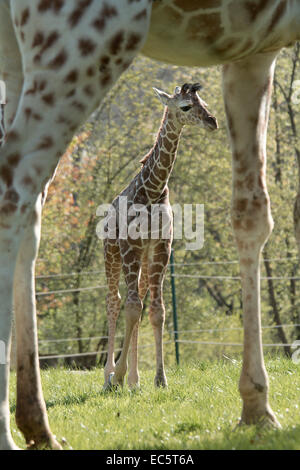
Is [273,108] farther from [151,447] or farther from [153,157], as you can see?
[151,447]

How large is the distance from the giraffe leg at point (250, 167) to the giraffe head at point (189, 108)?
3211mm

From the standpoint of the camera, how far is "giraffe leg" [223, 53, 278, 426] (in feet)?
11.7

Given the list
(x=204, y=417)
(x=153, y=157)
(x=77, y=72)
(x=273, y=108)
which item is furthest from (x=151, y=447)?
(x=273, y=108)

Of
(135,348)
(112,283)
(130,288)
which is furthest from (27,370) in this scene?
(112,283)

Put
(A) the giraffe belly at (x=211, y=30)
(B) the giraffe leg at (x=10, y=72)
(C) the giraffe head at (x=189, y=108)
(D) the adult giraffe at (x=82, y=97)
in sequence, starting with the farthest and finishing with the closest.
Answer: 1. (C) the giraffe head at (x=189, y=108)
2. (B) the giraffe leg at (x=10, y=72)
3. (A) the giraffe belly at (x=211, y=30)
4. (D) the adult giraffe at (x=82, y=97)

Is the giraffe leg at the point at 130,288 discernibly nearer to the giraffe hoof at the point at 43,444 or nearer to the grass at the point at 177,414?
the grass at the point at 177,414

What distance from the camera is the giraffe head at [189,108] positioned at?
7019 millimetres

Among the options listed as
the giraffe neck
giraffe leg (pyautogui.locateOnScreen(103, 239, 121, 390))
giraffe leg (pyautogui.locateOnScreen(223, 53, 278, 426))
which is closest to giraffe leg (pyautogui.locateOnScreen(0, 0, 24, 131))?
giraffe leg (pyautogui.locateOnScreen(223, 53, 278, 426))

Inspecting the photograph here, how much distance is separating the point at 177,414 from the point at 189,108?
3828mm

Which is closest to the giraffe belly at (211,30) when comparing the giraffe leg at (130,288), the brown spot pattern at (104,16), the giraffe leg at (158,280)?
the brown spot pattern at (104,16)

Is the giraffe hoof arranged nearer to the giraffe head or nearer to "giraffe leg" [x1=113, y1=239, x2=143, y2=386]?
"giraffe leg" [x1=113, y1=239, x2=143, y2=386]

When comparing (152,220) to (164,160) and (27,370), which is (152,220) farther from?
(27,370)

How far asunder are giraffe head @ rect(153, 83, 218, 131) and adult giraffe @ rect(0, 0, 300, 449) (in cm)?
333

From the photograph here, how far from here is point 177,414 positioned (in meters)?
4.17
